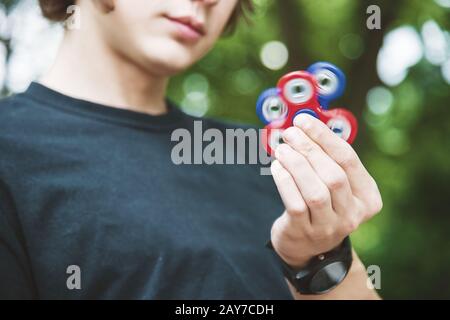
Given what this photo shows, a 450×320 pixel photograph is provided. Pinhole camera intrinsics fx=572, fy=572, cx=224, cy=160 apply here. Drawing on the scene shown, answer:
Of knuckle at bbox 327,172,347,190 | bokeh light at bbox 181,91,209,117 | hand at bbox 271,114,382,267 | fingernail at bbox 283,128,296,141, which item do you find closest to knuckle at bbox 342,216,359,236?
hand at bbox 271,114,382,267

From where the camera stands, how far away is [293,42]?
4953 millimetres

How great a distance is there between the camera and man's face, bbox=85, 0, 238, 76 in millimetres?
1498

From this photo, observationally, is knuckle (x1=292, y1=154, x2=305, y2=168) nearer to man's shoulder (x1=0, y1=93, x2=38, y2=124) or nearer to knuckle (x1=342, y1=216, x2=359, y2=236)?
knuckle (x1=342, y1=216, x2=359, y2=236)

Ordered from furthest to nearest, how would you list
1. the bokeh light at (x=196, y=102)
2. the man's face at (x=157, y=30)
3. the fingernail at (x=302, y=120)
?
the bokeh light at (x=196, y=102) → the man's face at (x=157, y=30) → the fingernail at (x=302, y=120)

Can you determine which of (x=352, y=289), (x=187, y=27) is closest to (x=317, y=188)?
(x=352, y=289)

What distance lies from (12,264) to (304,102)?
74cm

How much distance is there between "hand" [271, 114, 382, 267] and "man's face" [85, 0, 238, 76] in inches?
22.0

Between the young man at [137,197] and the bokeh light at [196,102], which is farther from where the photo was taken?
the bokeh light at [196,102]

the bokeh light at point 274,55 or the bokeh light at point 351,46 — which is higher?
the bokeh light at point 351,46

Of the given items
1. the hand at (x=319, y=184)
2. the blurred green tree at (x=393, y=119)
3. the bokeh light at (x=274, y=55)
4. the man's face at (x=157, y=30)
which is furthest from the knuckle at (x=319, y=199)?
the bokeh light at (x=274, y=55)

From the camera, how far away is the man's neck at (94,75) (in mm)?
1567

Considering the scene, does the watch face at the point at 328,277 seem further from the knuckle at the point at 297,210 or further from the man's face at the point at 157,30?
the man's face at the point at 157,30

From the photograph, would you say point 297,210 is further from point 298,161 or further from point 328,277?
point 328,277
